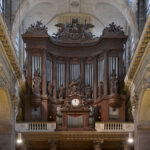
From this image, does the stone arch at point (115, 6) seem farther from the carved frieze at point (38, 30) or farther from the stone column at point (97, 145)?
the stone column at point (97, 145)

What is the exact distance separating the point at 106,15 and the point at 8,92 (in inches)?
576

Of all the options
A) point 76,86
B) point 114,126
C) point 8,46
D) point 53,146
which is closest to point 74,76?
point 76,86

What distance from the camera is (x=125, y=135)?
31750 mm

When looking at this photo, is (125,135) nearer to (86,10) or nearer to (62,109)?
(62,109)

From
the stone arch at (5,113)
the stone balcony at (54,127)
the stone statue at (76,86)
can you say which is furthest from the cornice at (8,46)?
the stone statue at (76,86)

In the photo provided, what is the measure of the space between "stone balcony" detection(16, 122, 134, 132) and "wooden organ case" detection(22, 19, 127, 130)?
0.52 metres

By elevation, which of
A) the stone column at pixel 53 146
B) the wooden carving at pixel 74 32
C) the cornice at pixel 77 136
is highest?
the wooden carving at pixel 74 32

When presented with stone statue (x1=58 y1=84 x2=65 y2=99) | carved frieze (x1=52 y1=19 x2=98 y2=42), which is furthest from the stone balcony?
carved frieze (x1=52 y1=19 x2=98 y2=42)

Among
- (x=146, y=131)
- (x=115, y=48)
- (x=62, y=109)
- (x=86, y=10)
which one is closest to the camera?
(x=146, y=131)

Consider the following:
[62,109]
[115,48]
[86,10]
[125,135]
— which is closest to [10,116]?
[62,109]

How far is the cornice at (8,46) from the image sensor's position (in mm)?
23809

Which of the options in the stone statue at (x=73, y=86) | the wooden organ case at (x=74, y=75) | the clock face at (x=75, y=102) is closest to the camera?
the clock face at (x=75, y=102)

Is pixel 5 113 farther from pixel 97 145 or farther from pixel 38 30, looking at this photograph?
pixel 38 30

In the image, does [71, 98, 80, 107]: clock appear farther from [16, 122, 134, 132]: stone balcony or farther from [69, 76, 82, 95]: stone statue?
[16, 122, 134, 132]: stone balcony
